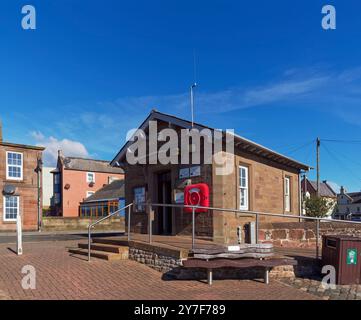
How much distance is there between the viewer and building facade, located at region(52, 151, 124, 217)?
4638 centimetres

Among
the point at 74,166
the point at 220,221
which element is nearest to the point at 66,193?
the point at 74,166

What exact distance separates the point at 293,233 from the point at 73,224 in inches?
845

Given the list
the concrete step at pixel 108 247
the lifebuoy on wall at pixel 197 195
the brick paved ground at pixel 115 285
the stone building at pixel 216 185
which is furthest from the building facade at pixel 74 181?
the brick paved ground at pixel 115 285

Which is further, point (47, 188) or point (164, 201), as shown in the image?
point (47, 188)

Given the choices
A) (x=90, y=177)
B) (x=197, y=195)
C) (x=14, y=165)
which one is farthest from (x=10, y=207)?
(x=90, y=177)

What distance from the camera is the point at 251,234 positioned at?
12.1 metres

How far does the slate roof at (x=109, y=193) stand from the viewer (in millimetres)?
42241

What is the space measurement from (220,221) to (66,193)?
37176 mm

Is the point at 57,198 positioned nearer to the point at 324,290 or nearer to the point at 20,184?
the point at 20,184

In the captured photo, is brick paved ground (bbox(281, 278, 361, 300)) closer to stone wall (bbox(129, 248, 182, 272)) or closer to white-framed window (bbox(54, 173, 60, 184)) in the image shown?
stone wall (bbox(129, 248, 182, 272))

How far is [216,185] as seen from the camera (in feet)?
40.7

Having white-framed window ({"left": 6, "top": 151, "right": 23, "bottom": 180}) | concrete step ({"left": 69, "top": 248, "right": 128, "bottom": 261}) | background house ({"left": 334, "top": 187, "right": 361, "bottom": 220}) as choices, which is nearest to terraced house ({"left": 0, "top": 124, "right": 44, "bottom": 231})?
white-framed window ({"left": 6, "top": 151, "right": 23, "bottom": 180})
